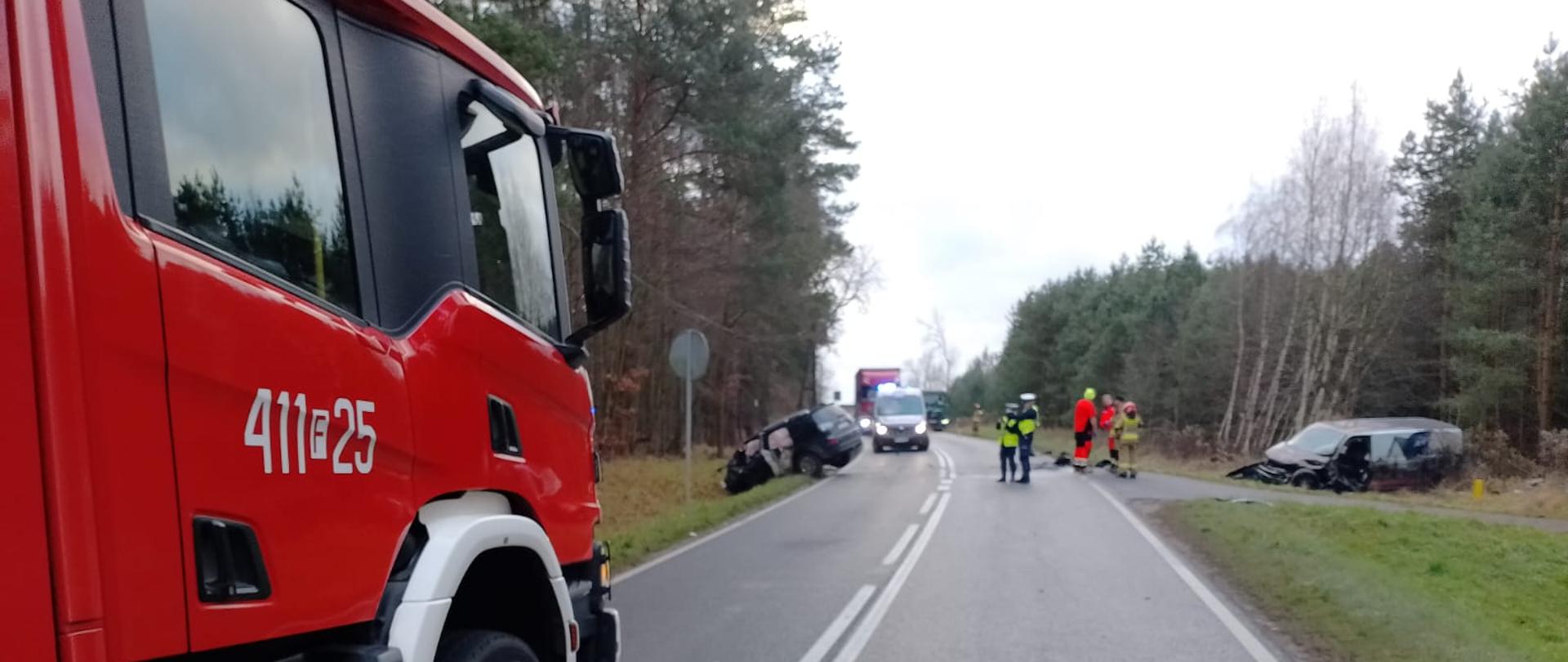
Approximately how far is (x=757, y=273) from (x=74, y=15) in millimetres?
29946

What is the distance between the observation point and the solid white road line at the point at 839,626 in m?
7.66

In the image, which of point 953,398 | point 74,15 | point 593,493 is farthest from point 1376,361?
point 953,398

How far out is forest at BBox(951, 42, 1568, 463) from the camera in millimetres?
27688

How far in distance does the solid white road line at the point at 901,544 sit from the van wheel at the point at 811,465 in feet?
31.4

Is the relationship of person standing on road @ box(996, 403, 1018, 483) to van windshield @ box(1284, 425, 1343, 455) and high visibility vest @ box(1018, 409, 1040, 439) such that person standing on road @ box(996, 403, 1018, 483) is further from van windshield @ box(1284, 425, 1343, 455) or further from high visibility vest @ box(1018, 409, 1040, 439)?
van windshield @ box(1284, 425, 1343, 455)

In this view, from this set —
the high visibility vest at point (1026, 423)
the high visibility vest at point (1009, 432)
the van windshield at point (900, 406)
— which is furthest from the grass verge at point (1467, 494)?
the van windshield at point (900, 406)

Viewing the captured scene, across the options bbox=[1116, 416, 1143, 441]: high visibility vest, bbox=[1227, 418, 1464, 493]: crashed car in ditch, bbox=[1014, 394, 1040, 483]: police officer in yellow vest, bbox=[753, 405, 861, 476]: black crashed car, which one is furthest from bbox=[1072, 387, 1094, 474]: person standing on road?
bbox=[753, 405, 861, 476]: black crashed car

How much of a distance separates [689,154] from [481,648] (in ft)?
73.5

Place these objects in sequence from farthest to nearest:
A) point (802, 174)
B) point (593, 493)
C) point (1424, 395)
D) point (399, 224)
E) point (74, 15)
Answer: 1. point (1424, 395)
2. point (802, 174)
3. point (593, 493)
4. point (399, 224)
5. point (74, 15)

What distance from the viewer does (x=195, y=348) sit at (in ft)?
7.88

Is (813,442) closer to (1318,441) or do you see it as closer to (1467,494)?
(1318,441)

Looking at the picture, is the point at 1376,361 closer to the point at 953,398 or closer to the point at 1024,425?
the point at 1024,425

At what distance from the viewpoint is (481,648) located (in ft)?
11.8

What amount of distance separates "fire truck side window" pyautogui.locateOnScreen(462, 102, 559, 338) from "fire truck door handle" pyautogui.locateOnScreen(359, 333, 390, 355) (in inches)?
28.8
